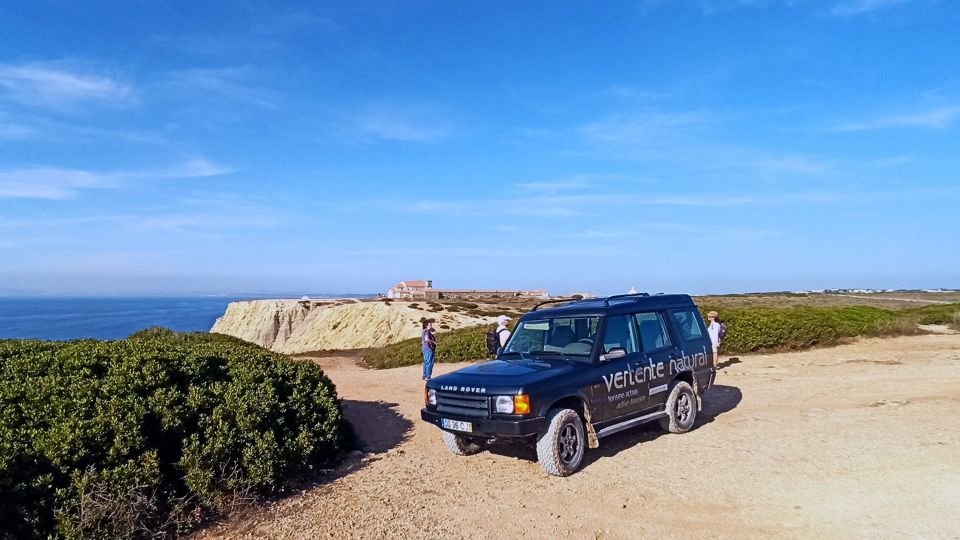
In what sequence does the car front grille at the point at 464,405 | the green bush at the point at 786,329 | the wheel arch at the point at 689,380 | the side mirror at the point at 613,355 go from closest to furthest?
the car front grille at the point at 464,405
the side mirror at the point at 613,355
the wheel arch at the point at 689,380
the green bush at the point at 786,329

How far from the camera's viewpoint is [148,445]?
18.5 feet

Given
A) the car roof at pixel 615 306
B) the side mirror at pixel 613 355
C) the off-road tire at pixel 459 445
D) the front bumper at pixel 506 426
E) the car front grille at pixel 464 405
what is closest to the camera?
the front bumper at pixel 506 426

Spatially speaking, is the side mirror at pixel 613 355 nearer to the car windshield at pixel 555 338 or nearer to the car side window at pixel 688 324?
the car windshield at pixel 555 338

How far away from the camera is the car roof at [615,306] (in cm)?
787

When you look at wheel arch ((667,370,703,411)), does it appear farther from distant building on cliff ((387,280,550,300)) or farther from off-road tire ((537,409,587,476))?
distant building on cliff ((387,280,550,300))

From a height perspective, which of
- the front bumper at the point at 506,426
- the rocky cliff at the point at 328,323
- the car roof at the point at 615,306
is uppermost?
the car roof at the point at 615,306

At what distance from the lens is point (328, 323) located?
1732 inches

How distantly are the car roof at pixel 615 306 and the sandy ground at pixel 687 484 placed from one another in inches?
75.0

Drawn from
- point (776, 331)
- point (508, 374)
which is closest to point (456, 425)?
point (508, 374)

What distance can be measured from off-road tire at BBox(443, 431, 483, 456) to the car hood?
84cm

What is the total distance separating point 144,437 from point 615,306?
19.4 feet

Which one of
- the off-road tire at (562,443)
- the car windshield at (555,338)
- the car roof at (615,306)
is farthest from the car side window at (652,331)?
the off-road tire at (562,443)

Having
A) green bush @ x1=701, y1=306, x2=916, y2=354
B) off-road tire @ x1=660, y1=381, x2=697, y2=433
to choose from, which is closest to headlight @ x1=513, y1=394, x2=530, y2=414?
off-road tire @ x1=660, y1=381, x2=697, y2=433

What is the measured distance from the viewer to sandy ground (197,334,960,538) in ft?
17.0
